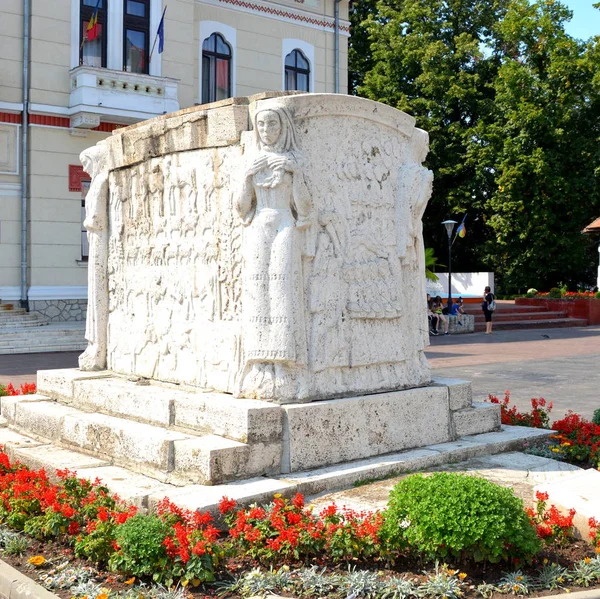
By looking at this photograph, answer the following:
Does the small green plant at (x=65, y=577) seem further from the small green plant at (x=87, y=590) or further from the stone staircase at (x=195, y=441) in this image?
the stone staircase at (x=195, y=441)

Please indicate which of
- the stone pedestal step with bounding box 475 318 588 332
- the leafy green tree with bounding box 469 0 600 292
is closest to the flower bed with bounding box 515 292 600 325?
the stone pedestal step with bounding box 475 318 588 332

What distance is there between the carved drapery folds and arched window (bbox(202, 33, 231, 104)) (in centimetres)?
1661

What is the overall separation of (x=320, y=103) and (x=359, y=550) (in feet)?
10.8

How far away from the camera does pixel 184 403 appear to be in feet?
20.1

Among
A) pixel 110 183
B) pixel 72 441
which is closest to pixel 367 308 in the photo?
pixel 72 441

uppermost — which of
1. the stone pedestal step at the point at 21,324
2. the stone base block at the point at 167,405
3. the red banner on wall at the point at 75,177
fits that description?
the red banner on wall at the point at 75,177

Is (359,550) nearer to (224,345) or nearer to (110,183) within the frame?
(224,345)

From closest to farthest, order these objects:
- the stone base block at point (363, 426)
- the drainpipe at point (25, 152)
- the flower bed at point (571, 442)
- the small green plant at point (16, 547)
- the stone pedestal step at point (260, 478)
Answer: the small green plant at point (16, 547) < the stone pedestal step at point (260, 478) < the stone base block at point (363, 426) < the flower bed at point (571, 442) < the drainpipe at point (25, 152)

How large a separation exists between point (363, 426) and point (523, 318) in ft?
77.7

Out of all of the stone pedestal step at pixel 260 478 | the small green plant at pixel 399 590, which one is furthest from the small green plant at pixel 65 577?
A: the small green plant at pixel 399 590

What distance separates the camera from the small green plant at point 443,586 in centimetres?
387

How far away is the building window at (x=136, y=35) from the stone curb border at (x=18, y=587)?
1849 centimetres

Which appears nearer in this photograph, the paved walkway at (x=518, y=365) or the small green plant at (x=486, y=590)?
the small green plant at (x=486, y=590)

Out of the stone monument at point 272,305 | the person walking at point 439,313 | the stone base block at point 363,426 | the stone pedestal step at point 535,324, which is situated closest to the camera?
the stone base block at point 363,426
